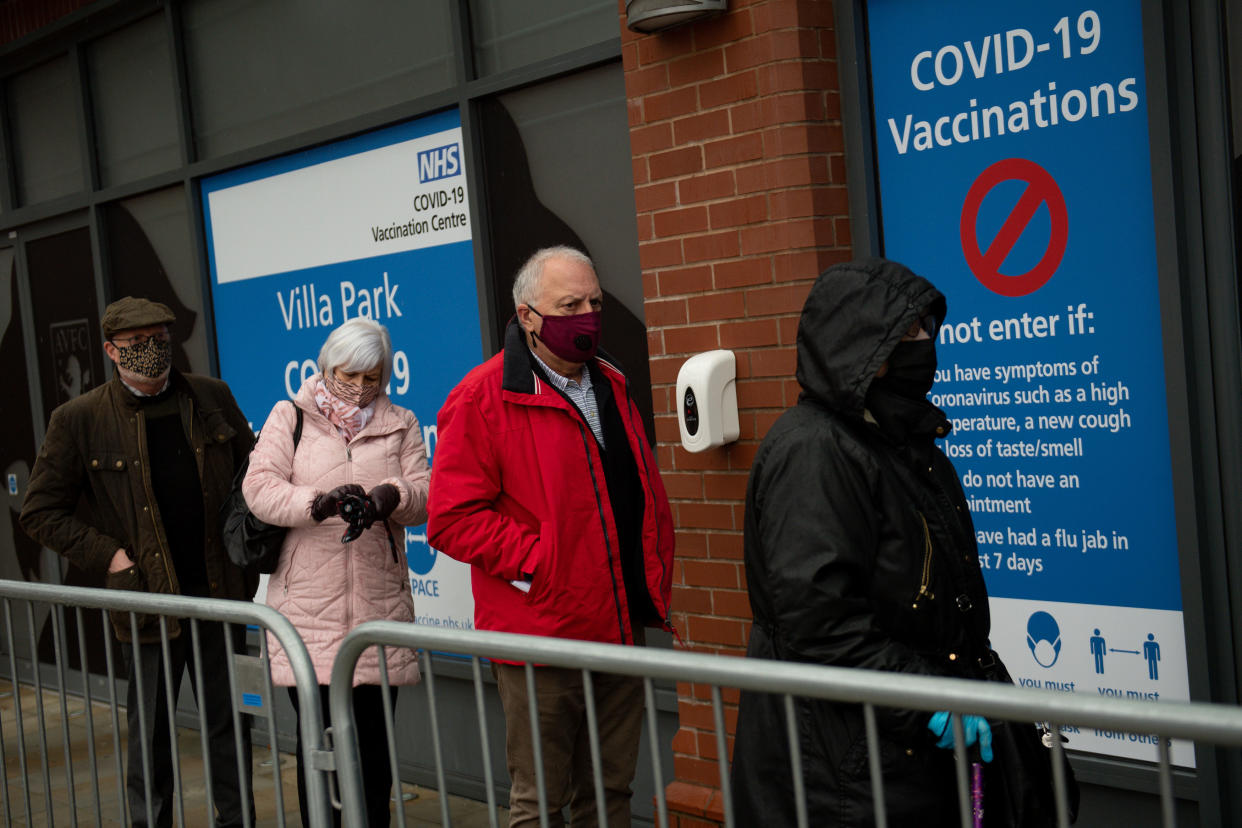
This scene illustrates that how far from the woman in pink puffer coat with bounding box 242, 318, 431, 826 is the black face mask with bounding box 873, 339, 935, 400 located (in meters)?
1.89

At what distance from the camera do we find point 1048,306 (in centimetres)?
376

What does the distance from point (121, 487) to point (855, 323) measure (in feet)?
10.6

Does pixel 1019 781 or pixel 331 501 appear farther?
pixel 331 501

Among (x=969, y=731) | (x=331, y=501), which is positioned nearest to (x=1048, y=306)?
(x=969, y=731)

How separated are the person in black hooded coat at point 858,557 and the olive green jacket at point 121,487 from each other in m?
2.75

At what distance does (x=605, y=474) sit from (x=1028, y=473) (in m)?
1.27

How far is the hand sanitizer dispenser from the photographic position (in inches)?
162

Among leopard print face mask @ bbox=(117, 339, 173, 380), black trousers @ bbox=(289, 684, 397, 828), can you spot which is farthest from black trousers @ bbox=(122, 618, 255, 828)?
leopard print face mask @ bbox=(117, 339, 173, 380)

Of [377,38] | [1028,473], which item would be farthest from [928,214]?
[377,38]

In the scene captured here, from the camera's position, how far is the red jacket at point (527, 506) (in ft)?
11.5

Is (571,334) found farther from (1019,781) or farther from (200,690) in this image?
(1019,781)

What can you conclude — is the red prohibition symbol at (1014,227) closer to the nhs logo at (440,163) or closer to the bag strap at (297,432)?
the bag strap at (297,432)

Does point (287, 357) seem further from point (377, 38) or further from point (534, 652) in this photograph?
point (534, 652)

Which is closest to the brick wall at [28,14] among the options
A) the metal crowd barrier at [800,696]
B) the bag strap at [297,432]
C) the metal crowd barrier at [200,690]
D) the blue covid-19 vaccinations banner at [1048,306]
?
the bag strap at [297,432]
